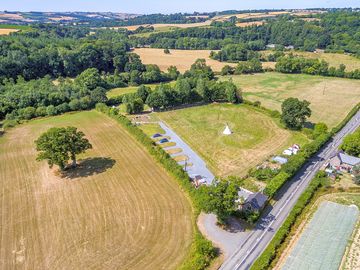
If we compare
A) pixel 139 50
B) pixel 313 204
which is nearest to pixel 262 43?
pixel 139 50

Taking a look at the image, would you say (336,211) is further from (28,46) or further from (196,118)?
(28,46)

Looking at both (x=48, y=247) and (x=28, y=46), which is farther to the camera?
(x=28, y=46)

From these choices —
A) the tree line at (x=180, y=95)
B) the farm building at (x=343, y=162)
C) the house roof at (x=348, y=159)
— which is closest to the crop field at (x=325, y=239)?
the farm building at (x=343, y=162)

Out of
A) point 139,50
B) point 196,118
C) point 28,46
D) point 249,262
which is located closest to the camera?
point 249,262

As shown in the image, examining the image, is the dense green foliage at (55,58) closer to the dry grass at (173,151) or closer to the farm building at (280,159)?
the dry grass at (173,151)

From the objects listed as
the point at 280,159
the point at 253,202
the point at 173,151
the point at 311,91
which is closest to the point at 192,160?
the point at 173,151

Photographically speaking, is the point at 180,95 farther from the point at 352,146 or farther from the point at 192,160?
the point at 352,146

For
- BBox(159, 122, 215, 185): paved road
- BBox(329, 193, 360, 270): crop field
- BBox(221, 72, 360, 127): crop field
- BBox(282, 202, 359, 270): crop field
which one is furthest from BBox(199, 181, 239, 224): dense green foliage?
BBox(221, 72, 360, 127): crop field
